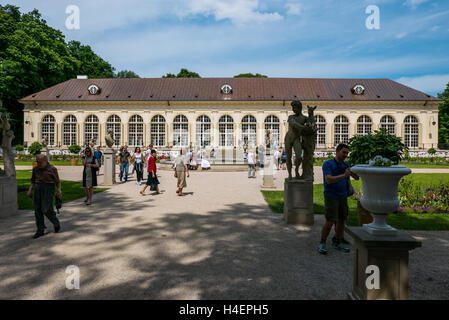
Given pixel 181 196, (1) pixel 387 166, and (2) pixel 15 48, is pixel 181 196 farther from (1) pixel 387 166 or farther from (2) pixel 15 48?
(2) pixel 15 48

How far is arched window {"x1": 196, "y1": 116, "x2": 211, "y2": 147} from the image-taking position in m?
39.5

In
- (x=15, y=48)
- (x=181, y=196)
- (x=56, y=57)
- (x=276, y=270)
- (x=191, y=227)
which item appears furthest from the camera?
(x=56, y=57)

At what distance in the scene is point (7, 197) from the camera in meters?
7.35

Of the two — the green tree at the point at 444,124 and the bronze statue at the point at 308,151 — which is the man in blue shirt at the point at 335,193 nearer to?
the bronze statue at the point at 308,151

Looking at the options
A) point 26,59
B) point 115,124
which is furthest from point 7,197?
point 115,124

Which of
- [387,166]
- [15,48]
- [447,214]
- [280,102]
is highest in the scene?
[15,48]

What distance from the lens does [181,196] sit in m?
10.7

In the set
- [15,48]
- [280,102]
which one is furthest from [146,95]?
[280,102]

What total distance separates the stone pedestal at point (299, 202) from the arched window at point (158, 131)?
34.6m

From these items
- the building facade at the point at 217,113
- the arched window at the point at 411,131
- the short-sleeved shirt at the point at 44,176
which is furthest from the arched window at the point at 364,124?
the short-sleeved shirt at the point at 44,176

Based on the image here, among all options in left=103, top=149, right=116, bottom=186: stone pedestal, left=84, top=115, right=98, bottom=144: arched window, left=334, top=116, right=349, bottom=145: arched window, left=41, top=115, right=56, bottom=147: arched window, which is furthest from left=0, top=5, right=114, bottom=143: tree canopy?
left=334, top=116, right=349, bottom=145: arched window

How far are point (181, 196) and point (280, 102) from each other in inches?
1196
